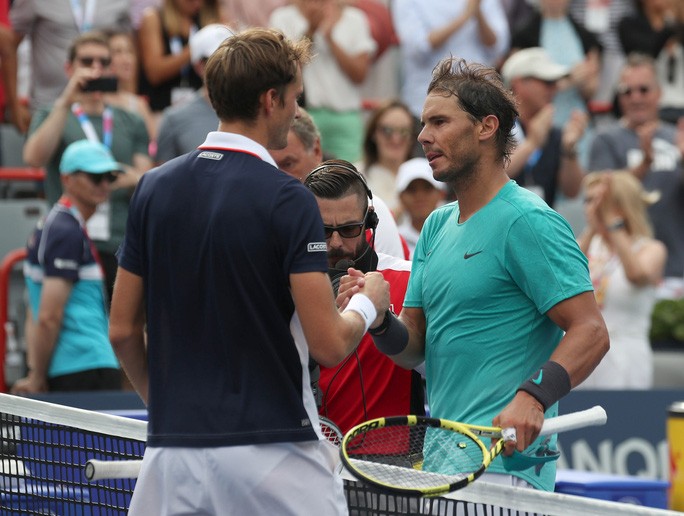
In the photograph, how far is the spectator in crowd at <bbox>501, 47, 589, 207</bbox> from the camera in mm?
9516

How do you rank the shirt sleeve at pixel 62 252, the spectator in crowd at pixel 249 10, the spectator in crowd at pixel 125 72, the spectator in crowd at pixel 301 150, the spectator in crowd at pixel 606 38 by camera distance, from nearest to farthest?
1. the spectator in crowd at pixel 301 150
2. the shirt sleeve at pixel 62 252
3. the spectator in crowd at pixel 125 72
4. the spectator in crowd at pixel 249 10
5. the spectator in crowd at pixel 606 38

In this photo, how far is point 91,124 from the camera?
27.8 feet

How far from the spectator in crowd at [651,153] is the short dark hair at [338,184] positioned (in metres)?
5.49

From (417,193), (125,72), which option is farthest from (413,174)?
(125,72)

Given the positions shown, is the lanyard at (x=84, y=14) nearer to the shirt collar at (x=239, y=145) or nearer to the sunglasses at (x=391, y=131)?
the sunglasses at (x=391, y=131)

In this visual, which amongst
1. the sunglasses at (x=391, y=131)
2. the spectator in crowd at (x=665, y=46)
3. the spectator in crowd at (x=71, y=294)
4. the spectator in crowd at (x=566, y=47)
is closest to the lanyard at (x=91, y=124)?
the spectator in crowd at (x=71, y=294)

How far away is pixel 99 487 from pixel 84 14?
19.4 feet

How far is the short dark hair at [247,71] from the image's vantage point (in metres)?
3.32

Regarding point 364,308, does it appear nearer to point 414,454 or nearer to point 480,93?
point 414,454

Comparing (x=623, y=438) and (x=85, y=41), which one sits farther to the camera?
(x=85, y=41)

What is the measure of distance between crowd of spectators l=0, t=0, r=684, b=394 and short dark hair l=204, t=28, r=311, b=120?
4.88 meters

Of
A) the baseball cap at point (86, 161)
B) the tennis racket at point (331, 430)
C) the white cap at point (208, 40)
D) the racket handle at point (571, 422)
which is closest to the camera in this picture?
the racket handle at point (571, 422)

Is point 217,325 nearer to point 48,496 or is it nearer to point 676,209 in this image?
point 48,496

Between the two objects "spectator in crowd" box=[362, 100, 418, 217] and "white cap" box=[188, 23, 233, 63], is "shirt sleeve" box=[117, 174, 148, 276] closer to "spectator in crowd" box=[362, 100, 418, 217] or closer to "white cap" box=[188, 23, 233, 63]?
"white cap" box=[188, 23, 233, 63]
